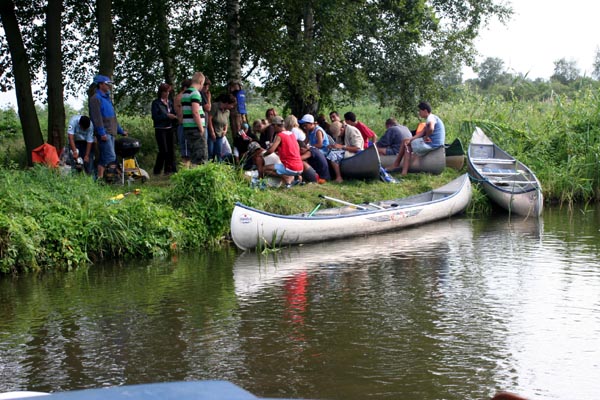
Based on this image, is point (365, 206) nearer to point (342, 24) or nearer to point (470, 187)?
point (470, 187)

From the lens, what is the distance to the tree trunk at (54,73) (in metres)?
17.7

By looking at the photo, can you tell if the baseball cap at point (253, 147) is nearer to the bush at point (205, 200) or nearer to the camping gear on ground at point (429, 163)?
the bush at point (205, 200)

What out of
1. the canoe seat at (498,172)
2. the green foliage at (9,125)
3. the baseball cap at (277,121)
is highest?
the green foliage at (9,125)

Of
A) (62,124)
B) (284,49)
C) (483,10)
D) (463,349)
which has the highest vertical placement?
(483,10)

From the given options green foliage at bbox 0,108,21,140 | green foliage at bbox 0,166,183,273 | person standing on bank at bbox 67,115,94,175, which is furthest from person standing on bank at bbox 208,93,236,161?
green foliage at bbox 0,108,21,140

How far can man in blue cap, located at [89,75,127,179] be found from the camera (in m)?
15.0

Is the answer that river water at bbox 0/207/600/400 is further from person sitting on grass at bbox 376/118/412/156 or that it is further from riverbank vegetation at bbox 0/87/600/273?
person sitting on grass at bbox 376/118/412/156

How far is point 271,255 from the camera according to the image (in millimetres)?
13000

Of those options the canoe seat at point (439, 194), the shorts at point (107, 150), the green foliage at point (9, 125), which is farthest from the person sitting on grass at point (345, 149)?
the green foliage at point (9, 125)

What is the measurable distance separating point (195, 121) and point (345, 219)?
121 inches

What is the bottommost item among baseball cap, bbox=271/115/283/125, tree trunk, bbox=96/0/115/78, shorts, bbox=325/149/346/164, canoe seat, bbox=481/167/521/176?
canoe seat, bbox=481/167/521/176

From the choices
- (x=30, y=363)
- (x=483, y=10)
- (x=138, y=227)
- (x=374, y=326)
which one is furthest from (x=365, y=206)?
(x=483, y=10)

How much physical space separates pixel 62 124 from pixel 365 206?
23.3 feet

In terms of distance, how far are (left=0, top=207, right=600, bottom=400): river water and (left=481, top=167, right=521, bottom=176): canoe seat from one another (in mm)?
4873
